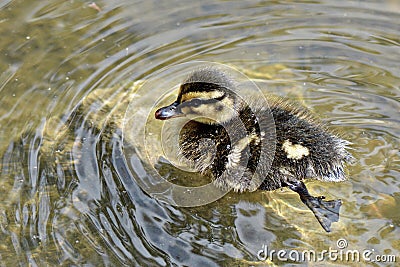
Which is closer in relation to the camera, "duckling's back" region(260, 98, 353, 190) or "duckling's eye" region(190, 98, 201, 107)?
"duckling's back" region(260, 98, 353, 190)

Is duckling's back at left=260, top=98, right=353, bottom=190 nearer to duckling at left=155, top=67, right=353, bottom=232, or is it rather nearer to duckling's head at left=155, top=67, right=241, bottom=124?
duckling at left=155, top=67, right=353, bottom=232

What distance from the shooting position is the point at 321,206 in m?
3.33

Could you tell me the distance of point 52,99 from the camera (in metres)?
4.23

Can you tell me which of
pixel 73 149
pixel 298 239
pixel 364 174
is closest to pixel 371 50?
pixel 364 174

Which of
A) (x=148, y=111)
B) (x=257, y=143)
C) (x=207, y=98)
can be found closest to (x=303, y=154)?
(x=257, y=143)

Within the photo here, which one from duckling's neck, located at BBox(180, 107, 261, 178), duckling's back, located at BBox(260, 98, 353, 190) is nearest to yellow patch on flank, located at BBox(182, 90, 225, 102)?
duckling's neck, located at BBox(180, 107, 261, 178)

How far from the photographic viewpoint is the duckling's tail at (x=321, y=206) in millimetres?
3285

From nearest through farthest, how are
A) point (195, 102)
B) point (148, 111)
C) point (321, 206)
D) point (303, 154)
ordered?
point (321, 206), point (303, 154), point (195, 102), point (148, 111)

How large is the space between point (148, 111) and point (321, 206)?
1432 mm

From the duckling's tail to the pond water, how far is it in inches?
2.4

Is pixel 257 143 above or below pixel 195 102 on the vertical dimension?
below

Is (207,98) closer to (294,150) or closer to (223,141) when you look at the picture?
(223,141)

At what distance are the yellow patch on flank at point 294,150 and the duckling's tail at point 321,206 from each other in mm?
160

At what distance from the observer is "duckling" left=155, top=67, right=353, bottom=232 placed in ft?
11.3
